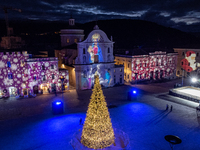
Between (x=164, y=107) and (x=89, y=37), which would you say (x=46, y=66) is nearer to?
(x=89, y=37)

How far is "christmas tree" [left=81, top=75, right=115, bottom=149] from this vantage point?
14.8 meters

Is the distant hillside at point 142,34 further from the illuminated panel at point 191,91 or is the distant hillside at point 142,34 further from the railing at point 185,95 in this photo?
the railing at point 185,95

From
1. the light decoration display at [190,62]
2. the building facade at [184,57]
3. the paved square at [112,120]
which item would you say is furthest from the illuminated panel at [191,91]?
the light decoration display at [190,62]

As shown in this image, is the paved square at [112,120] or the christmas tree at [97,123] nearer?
the christmas tree at [97,123]

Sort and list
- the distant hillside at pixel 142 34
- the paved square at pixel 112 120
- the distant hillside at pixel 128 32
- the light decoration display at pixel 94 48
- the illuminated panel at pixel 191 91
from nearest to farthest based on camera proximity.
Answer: the paved square at pixel 112 120
the illuminated panel at pixel 191 91
the light decoration display at pixel 94 48
the distant hillside at pixel 128 32
the distant hillside at pixel 142 34

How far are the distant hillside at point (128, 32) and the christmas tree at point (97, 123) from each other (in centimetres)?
9453

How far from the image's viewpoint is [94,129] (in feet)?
49.7

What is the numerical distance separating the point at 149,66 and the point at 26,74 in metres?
35.1

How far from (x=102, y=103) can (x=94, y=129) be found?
2.60 meters

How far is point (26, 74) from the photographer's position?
35.5m

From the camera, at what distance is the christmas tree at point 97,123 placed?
48.7 feet

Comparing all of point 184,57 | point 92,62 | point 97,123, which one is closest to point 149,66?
point 184,57

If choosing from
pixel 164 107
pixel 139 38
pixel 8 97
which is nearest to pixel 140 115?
pixel 164 107

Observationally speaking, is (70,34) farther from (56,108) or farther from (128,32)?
(128,32)
